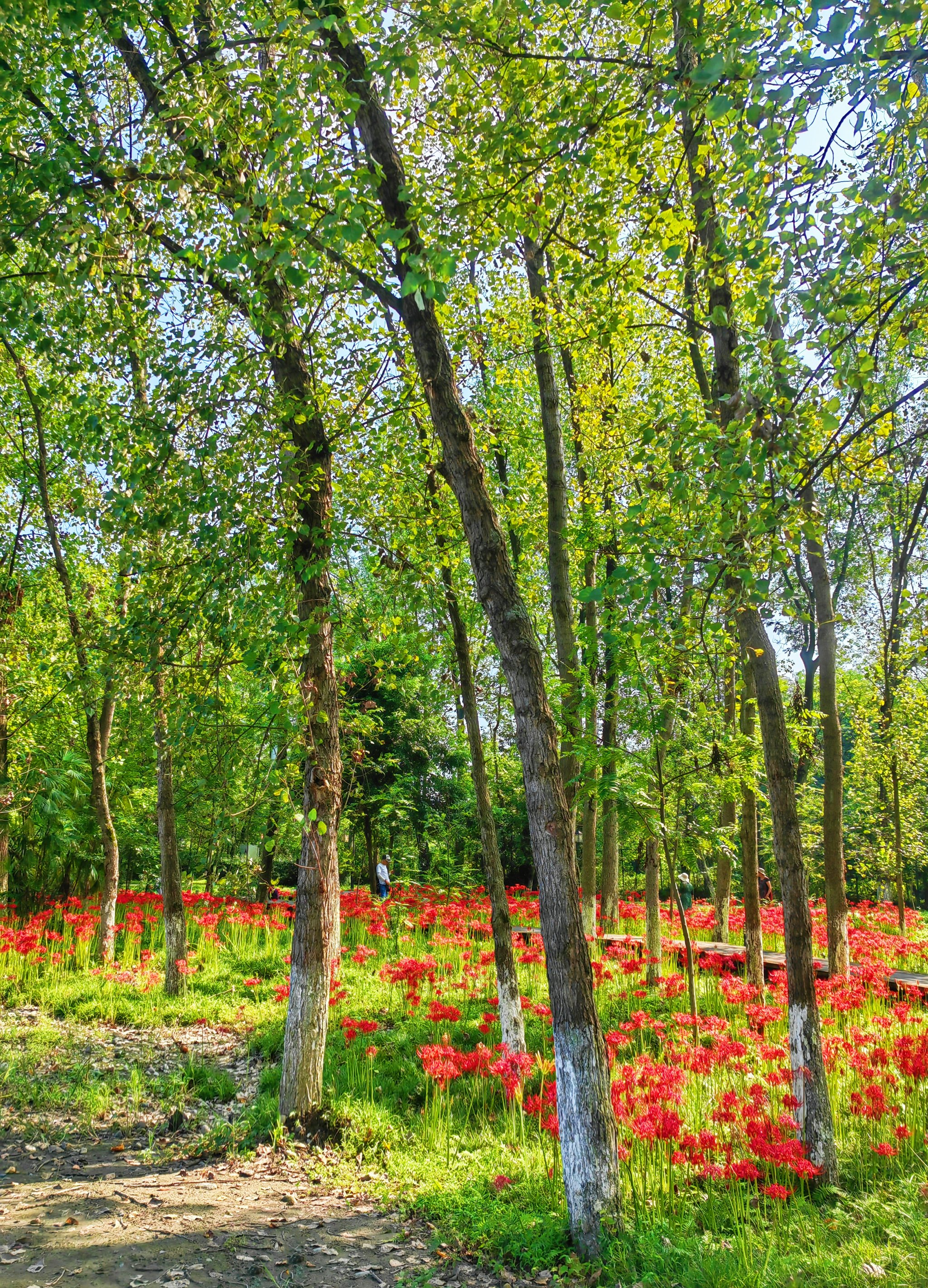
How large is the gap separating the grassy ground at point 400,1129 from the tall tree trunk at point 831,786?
236 centimetres

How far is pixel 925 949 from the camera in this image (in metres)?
12.4

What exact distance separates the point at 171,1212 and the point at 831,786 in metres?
8.36

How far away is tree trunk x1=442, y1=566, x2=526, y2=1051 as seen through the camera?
7121 mm

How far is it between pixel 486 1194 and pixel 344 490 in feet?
18.7

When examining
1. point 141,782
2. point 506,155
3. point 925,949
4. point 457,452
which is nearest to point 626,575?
point 457,452

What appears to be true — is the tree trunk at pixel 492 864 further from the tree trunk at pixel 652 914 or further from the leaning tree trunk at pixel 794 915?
the tree trunk at pixel 652 914

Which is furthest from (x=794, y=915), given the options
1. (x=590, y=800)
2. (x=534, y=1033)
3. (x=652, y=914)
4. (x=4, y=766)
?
(x=4, y=766)

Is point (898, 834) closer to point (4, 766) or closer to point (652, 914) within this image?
point (652, 914)

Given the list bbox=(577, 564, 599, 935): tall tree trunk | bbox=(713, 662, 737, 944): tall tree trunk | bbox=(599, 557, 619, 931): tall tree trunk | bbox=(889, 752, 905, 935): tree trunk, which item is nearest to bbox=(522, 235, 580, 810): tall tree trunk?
bbox=(577, 564, 599, 935): tall tree trunk

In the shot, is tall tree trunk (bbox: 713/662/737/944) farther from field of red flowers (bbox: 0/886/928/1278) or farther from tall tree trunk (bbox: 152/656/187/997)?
tall tree trunk (bbox: 152/656/187/997)

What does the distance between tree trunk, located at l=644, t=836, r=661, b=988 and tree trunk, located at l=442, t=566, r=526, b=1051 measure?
8.75 feet

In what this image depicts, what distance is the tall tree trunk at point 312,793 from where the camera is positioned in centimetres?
574

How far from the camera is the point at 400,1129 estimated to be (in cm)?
598

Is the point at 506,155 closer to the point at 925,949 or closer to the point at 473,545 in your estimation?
the point at 473,545
